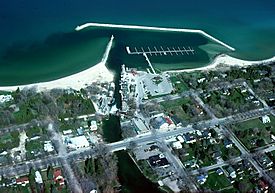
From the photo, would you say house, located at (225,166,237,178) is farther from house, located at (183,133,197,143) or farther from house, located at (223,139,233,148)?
house, located at (183,133,197,143)

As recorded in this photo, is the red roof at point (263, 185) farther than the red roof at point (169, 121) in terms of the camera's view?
No

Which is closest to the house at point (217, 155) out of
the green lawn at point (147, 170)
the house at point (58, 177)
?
the green lawn at point (147, 170)

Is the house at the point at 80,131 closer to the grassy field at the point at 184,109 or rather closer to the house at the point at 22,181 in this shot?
the house at the point at 22,181

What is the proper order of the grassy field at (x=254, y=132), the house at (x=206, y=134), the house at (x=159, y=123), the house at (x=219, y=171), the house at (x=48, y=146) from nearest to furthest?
1. the house at (x=219, y=171)
2. the house at (x=48, y=146)
3. the grassy field at (x=254, y=132)
4. the house at (x=206, y=134)
5. the house at (x=159, y=123)

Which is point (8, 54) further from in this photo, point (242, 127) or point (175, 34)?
point (242, 127)

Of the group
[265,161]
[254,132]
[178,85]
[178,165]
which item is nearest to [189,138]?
[178,165]

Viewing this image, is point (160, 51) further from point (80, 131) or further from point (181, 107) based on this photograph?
point (80, 131)
